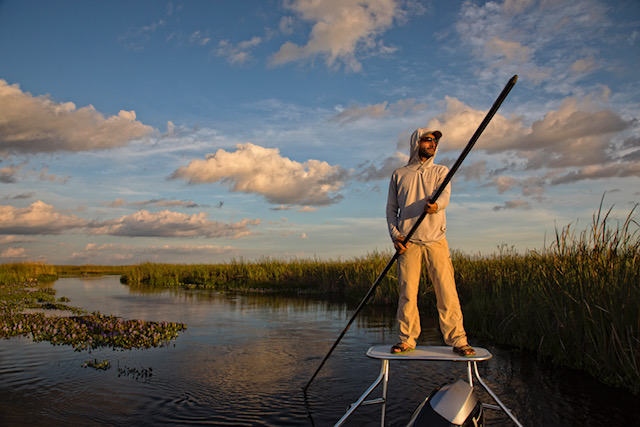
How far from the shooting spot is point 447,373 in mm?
7332

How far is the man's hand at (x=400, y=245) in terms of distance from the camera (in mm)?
4482

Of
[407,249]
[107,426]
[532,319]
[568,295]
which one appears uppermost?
[407,249]

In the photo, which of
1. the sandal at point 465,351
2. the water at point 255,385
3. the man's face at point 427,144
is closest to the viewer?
the sandal at point 465,351

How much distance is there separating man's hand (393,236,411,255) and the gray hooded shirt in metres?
0.11

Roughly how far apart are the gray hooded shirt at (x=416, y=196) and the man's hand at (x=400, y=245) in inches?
4.4

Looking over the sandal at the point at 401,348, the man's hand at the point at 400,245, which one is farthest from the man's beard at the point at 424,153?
the sandal at the point at 401,348

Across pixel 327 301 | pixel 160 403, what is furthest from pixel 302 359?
pixel 327 301

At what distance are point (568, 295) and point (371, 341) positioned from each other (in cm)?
435

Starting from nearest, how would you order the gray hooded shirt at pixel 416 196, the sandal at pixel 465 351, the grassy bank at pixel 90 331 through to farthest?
the sandal at pixel 465 351
the gray hooded shirt at pixel 416 196
the grassy bank at pixel 90 331

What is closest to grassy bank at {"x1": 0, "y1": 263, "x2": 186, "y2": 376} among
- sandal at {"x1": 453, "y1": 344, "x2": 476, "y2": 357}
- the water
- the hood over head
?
the water

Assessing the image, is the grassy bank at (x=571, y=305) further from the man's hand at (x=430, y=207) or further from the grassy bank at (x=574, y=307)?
the man's hand at (x=430, y=207)

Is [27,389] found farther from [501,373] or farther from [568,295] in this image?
[568,295]

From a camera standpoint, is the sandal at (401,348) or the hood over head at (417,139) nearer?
the sandal at (401,348)

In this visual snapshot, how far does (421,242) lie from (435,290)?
1.72 ft
